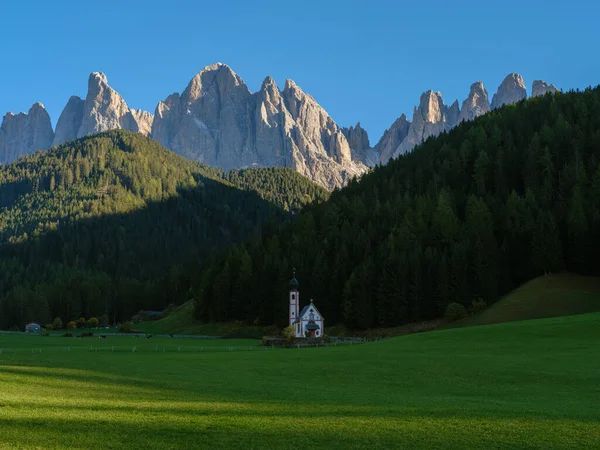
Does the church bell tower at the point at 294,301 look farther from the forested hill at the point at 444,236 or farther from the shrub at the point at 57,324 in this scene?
the shrub at the point at 57,324

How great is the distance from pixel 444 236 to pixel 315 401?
315 ft

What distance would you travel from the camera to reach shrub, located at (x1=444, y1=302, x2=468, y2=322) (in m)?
95.9

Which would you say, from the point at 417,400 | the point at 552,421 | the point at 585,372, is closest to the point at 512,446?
the point at 552,421

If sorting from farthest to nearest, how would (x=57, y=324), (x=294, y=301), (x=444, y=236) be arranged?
(x=57, y=324) < (x=444, y=236) < (x=294, y=301)

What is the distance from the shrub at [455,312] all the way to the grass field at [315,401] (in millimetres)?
43479

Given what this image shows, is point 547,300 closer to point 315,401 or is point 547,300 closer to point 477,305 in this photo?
point 477,305

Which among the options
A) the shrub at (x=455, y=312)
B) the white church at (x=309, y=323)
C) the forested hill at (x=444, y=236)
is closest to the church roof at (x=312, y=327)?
the white church at (x=309, y=323)

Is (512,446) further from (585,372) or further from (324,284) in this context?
(324,284)

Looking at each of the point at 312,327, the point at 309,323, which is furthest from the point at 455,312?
the point at 309,323

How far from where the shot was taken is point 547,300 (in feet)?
297

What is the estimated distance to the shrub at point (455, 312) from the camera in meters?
95.9

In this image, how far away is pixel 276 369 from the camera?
4347 centimetres

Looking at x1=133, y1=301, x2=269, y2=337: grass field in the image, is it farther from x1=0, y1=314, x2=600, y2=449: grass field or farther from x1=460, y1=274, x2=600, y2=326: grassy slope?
x1=0, y1=314, x2=600, y2=449: grass field

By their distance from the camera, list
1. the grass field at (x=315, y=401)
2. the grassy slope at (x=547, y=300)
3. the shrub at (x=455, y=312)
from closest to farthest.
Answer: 1. the grass field at (x=315, y=401)
2. the grassy slope at (x=547, y=300)
3. the shrub at (x=455, y=312)
